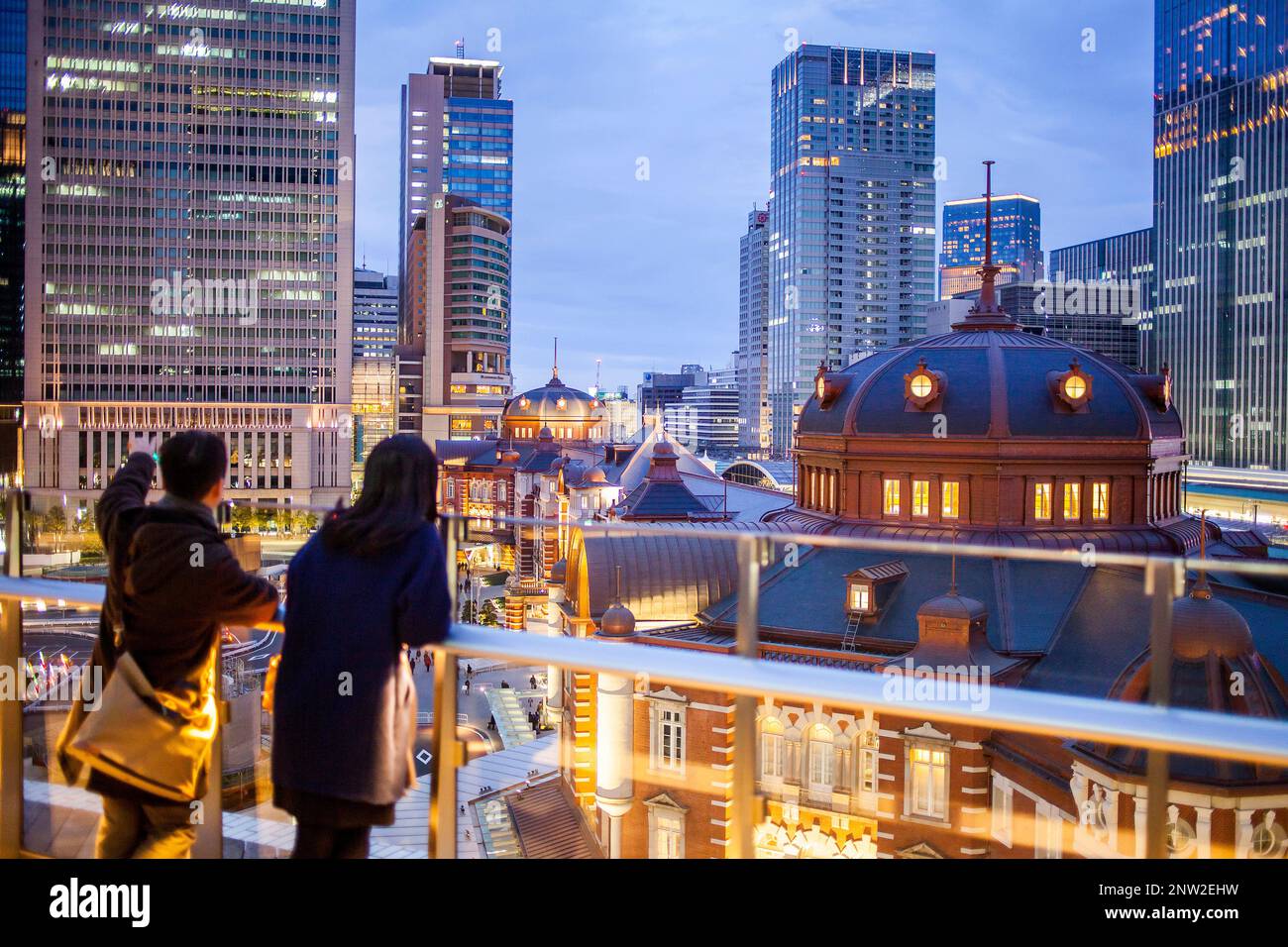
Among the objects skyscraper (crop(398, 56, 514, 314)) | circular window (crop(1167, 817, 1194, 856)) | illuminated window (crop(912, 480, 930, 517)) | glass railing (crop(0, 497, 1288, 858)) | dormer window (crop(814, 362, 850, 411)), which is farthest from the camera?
skyscraper (crop(398, 56, 514, 314))

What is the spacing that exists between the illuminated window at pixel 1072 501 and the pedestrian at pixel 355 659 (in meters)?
26.2

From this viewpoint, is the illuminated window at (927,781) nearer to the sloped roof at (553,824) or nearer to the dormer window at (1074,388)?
the sloped roof at (553,824)

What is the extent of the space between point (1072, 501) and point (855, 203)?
4951 inches

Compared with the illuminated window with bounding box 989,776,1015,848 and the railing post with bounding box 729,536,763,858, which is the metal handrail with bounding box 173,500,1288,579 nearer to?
the railing post with bounding box 729,536,763,858

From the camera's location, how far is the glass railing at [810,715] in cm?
387

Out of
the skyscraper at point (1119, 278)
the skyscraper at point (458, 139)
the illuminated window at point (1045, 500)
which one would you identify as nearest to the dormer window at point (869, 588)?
the illuminated window at point (1045, 500)

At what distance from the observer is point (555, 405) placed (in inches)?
3447

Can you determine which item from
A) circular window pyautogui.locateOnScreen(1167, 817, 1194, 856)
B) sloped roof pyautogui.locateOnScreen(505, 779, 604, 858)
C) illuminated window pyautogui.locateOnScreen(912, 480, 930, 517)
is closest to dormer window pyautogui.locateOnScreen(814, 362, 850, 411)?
illuminated window pyautogui.locateOnScreen(912, 480, 930, 517)

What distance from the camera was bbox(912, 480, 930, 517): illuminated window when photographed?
27.7 meters

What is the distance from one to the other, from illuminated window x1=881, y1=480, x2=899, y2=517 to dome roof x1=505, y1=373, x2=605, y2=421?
60.5 m

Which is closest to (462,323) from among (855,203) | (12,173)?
(12,173)
